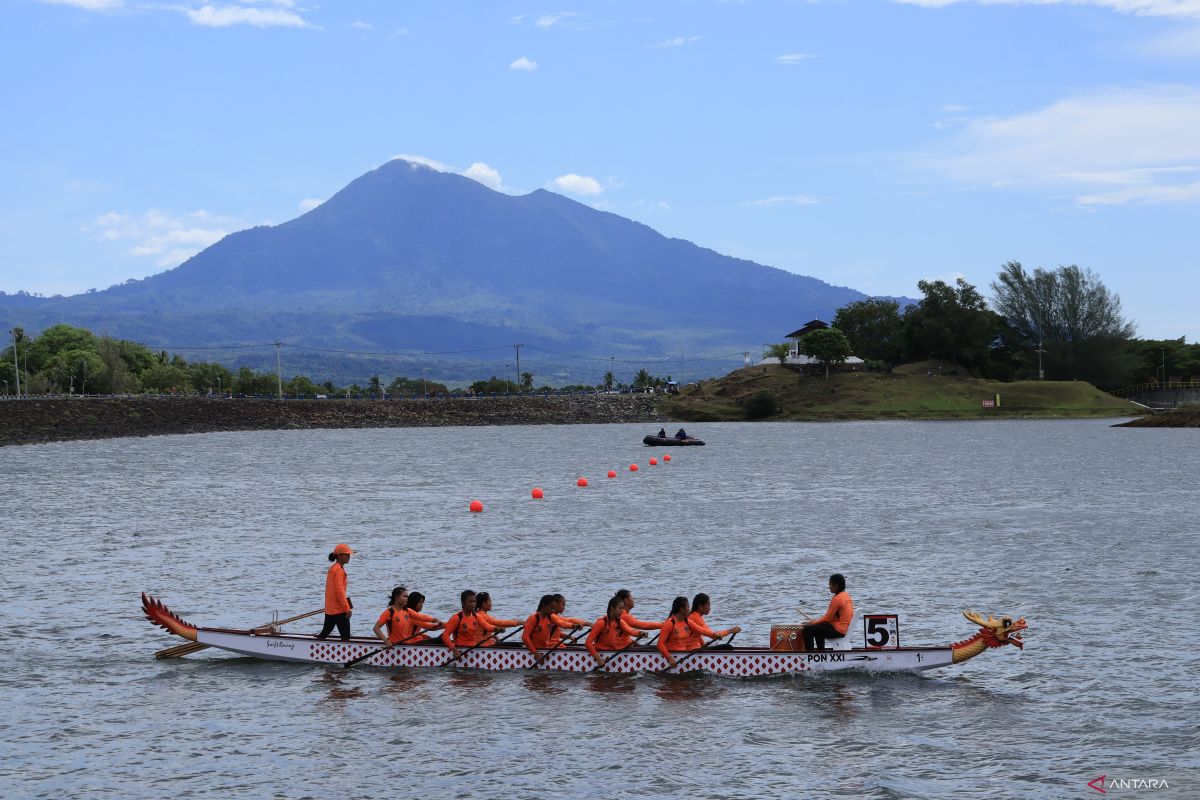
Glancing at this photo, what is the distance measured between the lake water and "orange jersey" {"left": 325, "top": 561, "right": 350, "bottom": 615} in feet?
5.93

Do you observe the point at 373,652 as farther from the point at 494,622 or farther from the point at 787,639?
the point at 787,639

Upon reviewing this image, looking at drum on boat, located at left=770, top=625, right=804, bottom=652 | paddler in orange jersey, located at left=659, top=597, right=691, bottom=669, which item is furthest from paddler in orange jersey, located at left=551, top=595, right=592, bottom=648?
drum on boat, located at left=770, top=625, right=804, bottom=652

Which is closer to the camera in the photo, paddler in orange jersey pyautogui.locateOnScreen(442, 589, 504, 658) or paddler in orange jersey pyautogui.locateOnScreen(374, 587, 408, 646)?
paddler in orange jersey pyautogui.locateOnScreen(442, 589, 504, 658)

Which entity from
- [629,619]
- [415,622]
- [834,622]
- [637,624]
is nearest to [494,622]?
[415,622]

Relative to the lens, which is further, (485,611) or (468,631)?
(485,611)

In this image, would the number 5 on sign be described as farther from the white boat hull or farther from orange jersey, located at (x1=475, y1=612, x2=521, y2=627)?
orange jersey, located at (x1=475, y1=612, x2=521, y2=627)

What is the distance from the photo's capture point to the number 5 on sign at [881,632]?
3234 centimetres

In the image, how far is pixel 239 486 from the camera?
98875mm

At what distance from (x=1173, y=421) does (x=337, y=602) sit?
7294 inches

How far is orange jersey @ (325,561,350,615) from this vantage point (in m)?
33.9

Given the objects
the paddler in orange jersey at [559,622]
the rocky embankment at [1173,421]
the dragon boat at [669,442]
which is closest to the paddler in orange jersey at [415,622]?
the paddler in orange jersey at [559,622]

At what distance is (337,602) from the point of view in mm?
34594

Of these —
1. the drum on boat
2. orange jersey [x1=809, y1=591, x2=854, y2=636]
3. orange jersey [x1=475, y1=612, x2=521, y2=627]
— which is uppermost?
orange jersey [x1=809, y1=591, x2=854, y2=636]

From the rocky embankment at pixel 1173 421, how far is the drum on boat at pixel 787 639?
175390 millimetres
